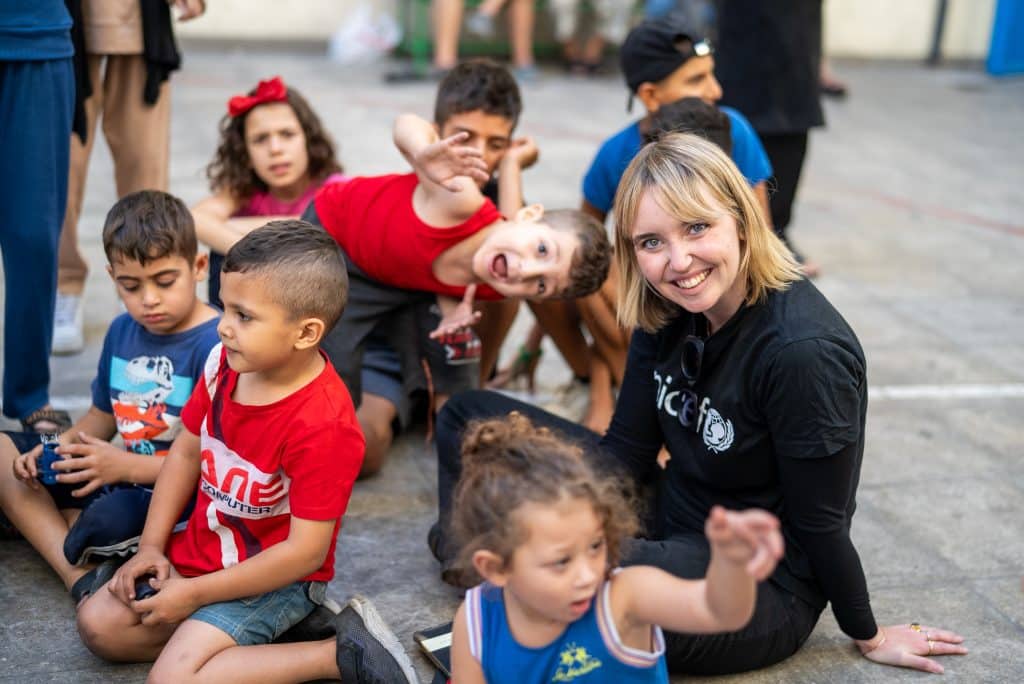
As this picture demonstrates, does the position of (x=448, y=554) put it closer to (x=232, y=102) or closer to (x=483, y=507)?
(x=483, y=507)

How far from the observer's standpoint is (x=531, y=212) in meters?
3.20

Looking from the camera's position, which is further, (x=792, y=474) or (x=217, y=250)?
(x=217, y=250)

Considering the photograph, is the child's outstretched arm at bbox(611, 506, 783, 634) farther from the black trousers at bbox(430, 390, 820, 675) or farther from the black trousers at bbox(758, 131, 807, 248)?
the black trousers at bbox(758, 131, 807, 248)

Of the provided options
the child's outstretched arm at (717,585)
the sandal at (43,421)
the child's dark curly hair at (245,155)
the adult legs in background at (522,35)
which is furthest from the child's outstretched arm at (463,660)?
the adult legs in background at (522,35)

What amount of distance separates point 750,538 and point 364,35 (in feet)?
27.3

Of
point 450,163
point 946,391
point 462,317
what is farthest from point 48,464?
point 946,391

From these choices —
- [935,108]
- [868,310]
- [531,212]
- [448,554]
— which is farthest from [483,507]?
[935,108]

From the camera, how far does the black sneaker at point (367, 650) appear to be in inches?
92.8

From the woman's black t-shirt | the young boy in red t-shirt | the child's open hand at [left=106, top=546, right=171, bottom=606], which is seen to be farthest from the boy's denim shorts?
the woman's black t-shirt

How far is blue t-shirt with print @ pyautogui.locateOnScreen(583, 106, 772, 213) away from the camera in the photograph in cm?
367

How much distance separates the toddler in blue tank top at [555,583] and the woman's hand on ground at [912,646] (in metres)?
0.70

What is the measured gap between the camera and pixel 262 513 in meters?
→ 2.45

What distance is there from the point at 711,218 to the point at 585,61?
7.41m

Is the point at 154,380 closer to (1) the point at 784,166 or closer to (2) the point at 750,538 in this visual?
(2) the point at 750,538
